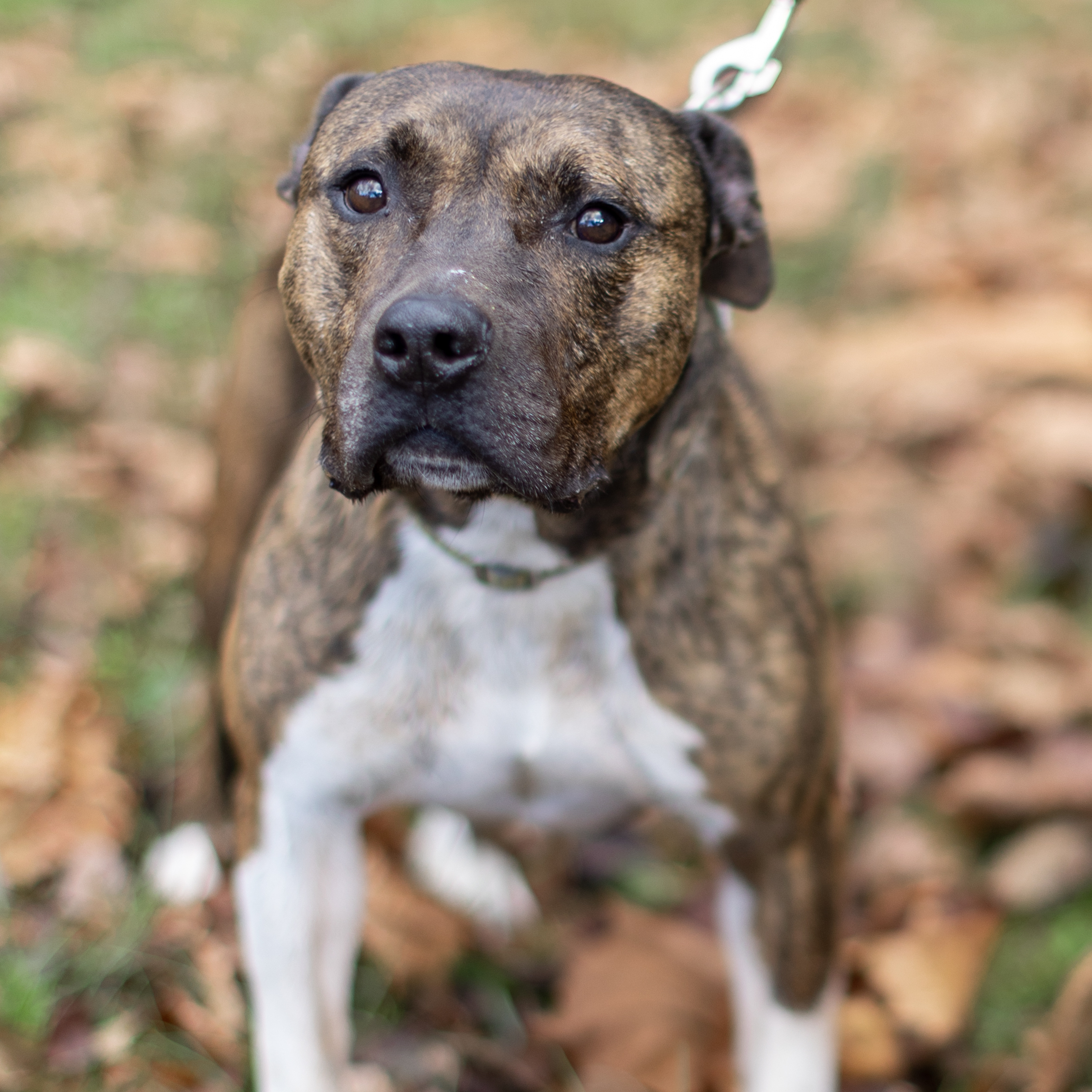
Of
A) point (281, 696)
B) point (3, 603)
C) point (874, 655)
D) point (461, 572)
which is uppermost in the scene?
point (461, 572)

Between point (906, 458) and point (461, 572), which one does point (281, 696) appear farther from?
point (906, 458)

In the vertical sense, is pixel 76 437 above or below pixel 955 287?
below

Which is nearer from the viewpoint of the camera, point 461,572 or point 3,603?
point 461,572

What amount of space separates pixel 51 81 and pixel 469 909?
4914 mm

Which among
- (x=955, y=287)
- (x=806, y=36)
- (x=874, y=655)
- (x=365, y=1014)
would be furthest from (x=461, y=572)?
(x=806, y=36)

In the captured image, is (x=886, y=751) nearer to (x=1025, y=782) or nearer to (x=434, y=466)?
(x=1025, y=782)

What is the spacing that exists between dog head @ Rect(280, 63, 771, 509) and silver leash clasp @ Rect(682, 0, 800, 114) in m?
0.50

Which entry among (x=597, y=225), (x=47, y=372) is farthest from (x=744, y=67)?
(x=47, y=372)

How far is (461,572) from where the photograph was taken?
2463 millimetres

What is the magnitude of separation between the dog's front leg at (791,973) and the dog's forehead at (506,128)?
1277mm

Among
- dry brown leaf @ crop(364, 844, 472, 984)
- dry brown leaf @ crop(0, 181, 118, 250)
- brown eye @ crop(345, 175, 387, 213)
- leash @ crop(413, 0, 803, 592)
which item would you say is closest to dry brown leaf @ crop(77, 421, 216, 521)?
dry brown leaf @ crop(0, 181, 118, 250)

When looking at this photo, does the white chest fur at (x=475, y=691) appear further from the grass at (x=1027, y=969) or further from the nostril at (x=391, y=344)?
the grass at (x=1027, y=969)

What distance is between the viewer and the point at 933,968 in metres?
2.97

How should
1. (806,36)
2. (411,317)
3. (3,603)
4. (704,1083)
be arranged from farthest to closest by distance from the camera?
(806,36) < (3,603) < (704,1083) < (411,317)
